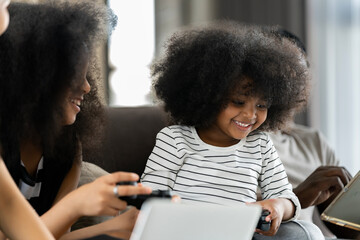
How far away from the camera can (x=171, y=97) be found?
5.08 feet

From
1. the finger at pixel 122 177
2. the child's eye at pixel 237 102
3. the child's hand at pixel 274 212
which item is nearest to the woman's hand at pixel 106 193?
the finger at pixel 122 177

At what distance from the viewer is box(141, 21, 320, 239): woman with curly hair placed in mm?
1447

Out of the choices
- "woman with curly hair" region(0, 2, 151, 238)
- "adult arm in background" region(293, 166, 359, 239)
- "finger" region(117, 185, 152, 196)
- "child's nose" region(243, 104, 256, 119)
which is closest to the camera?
"finger" region(117, 185, 152, 196)

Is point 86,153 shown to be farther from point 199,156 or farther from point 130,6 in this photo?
point 130,6

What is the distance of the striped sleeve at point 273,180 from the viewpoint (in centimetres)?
147

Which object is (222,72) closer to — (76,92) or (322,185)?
(76,92)

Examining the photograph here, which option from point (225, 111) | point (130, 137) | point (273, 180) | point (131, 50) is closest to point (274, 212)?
point (273, 180)

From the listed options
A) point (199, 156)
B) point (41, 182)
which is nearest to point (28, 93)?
point (41, 182)

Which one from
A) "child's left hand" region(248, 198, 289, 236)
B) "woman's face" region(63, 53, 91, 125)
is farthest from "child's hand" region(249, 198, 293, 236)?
"woman's face" region(63, 53, 91, 125)

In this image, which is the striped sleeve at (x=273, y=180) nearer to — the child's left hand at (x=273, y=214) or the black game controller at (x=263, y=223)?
the child's left hand at (x=273, y=214)

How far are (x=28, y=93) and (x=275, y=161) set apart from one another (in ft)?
2.11

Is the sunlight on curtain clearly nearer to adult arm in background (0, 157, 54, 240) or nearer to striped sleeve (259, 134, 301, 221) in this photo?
striped sleeve (259, 134, 301, 221)

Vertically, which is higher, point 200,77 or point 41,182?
point 200,77

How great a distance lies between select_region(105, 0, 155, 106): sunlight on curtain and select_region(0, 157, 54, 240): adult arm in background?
2827 millimetres
